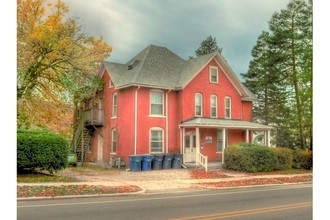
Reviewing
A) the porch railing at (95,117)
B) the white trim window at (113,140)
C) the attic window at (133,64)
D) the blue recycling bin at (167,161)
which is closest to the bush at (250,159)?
the blue recycling bin at (167,161)

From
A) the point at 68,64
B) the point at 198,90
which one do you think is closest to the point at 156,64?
the point at 198,90

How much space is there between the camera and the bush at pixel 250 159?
18.5 m

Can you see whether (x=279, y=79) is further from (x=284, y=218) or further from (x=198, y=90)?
(x=284, y=218)

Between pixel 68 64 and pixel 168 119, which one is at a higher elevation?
A: pixel 68 64

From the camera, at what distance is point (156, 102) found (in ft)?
67.6

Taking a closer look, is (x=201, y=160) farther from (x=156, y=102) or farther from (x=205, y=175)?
(x=156, y=102)

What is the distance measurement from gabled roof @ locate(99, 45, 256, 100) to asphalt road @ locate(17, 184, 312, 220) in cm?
1075

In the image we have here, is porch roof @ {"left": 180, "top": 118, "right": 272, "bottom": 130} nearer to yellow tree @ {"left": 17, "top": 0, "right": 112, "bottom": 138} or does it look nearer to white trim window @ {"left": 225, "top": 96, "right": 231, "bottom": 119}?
white trim window @ {"left": 225, "top": 96, "right": 231, "bottom": 119}

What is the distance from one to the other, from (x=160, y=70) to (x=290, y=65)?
704cm

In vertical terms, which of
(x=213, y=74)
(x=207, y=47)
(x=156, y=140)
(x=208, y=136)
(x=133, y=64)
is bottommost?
(x=156, y=140)

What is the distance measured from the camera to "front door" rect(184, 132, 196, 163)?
68.3 feet

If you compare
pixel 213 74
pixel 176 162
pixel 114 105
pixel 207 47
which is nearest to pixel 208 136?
pixel 176 162
